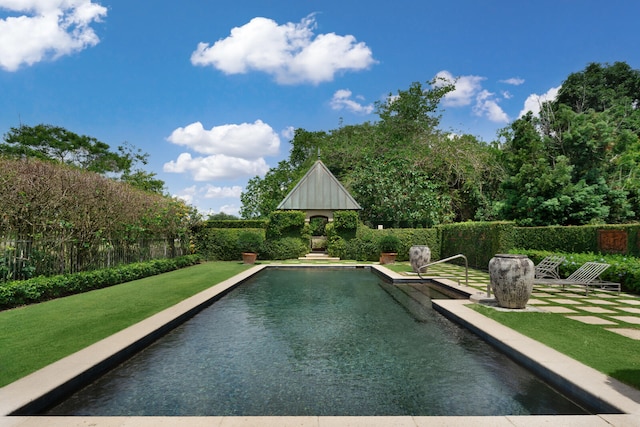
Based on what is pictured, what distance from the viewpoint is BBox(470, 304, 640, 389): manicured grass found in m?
4.11

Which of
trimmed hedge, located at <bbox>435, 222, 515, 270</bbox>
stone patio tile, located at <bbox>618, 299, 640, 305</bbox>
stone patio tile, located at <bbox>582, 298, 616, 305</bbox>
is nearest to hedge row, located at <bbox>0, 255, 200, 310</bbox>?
stone patio tile, located at <bbox>582, 298, 616, 305</bbox>

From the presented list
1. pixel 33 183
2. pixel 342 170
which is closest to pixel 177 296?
pixel 33 183

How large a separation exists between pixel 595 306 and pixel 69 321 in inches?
421

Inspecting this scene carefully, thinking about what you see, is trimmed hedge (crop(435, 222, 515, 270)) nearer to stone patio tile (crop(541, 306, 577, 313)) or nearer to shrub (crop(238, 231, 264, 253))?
stone patio tile (crop(541, 306, 577, 313))

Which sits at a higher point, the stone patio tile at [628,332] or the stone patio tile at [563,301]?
the stone patio tile at [628,332]

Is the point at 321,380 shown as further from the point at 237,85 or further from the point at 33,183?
the point at 237,85

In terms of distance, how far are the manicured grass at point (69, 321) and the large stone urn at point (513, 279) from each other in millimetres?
7164

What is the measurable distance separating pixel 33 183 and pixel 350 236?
16.7 meters

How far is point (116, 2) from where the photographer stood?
13727 millimetres

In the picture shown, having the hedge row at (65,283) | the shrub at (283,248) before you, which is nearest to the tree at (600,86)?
the shrub at (283,248)

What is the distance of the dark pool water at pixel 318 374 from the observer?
11.8ft

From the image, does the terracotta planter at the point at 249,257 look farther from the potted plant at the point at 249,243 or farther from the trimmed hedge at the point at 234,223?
the trimmed hedge at the point at 234,223

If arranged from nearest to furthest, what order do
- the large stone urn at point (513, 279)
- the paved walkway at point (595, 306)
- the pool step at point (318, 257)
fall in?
1. the paved walkway at point (595, 306)
2. the large stone urn at point (513, 279)
3. the pool step at point (318, 257)

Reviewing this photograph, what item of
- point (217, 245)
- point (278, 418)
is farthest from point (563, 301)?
point (217, 245)
